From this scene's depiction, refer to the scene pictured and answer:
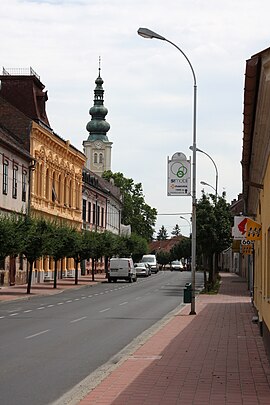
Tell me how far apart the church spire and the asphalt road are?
3925 inches

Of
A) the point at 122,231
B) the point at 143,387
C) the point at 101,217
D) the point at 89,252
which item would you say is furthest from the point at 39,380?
the point at 122,231

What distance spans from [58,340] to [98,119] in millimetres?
118226

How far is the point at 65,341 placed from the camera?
18.6 metres

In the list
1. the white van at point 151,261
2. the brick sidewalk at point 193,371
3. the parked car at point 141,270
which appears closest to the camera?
the brick sidewalk at point 193,371

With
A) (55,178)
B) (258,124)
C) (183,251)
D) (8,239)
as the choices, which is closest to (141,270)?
(55,178)

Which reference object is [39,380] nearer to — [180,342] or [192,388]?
[192,388]

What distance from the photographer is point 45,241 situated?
137 ft

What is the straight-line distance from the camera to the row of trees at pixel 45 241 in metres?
36.0

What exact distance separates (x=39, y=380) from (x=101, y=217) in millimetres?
75339

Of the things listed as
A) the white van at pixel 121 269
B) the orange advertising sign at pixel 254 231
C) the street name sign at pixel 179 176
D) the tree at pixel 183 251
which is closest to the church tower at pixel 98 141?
the tree at pixel 183 251

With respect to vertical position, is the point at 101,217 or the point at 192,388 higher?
the point at 101,217

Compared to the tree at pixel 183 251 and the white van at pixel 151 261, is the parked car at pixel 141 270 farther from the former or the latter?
the tree at pixel 183 251

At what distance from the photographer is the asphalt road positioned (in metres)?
12.0

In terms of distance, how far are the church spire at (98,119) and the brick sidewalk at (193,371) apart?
113m
